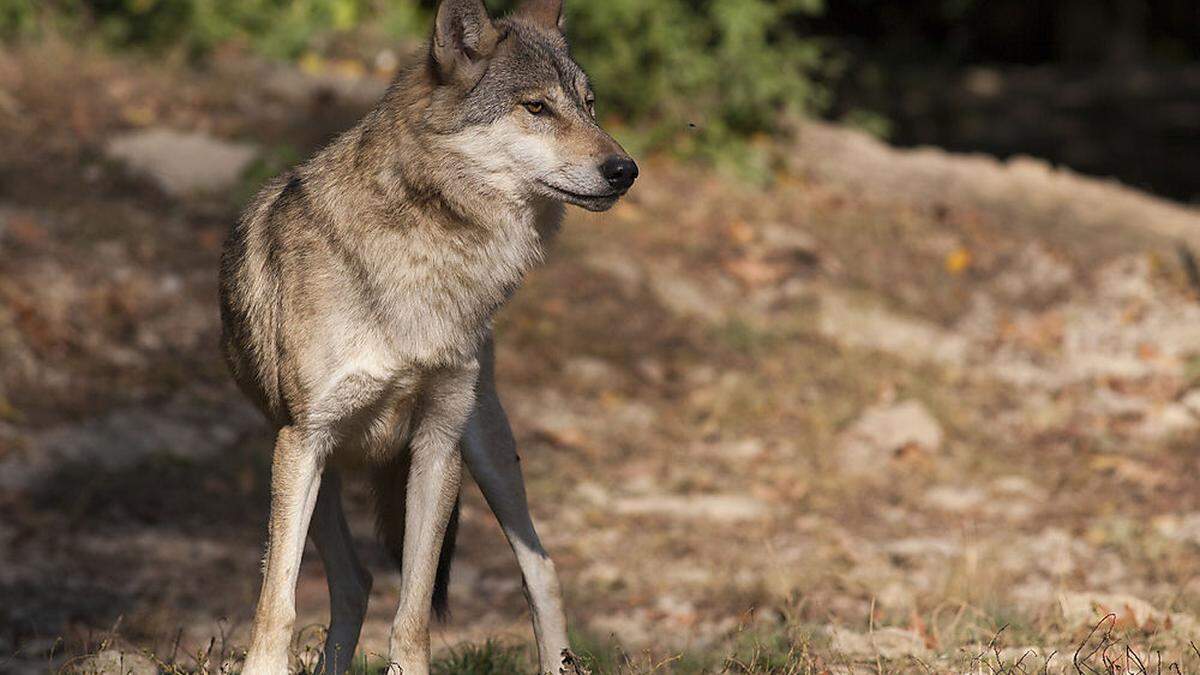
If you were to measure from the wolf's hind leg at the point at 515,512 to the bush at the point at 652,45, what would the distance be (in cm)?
771

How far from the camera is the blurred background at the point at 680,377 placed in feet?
20.7

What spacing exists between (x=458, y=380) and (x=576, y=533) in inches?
132

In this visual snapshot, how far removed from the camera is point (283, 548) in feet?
14.3

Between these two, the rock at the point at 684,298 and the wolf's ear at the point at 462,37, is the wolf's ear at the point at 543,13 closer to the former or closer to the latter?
the wolf's ear at the point at 462,37

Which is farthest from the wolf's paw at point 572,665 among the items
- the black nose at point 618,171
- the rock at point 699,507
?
the rock at point 699,507

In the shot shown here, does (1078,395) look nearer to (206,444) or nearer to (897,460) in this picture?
(897,460)

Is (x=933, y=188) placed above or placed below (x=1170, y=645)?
above

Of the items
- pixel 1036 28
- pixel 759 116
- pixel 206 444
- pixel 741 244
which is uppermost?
pixel 1036 28

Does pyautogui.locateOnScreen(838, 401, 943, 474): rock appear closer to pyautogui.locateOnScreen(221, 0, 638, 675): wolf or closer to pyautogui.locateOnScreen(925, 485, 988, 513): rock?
pyautogui.locateOnScreen(925, 485, 988, 513): rock

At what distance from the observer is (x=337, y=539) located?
5.14 metres

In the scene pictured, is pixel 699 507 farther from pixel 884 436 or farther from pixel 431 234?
pixel 431 234

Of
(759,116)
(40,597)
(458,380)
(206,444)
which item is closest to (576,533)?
(206,444)

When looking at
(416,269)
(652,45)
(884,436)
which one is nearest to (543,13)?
(416,269)

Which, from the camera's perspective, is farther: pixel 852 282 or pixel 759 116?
pixel 759 116
